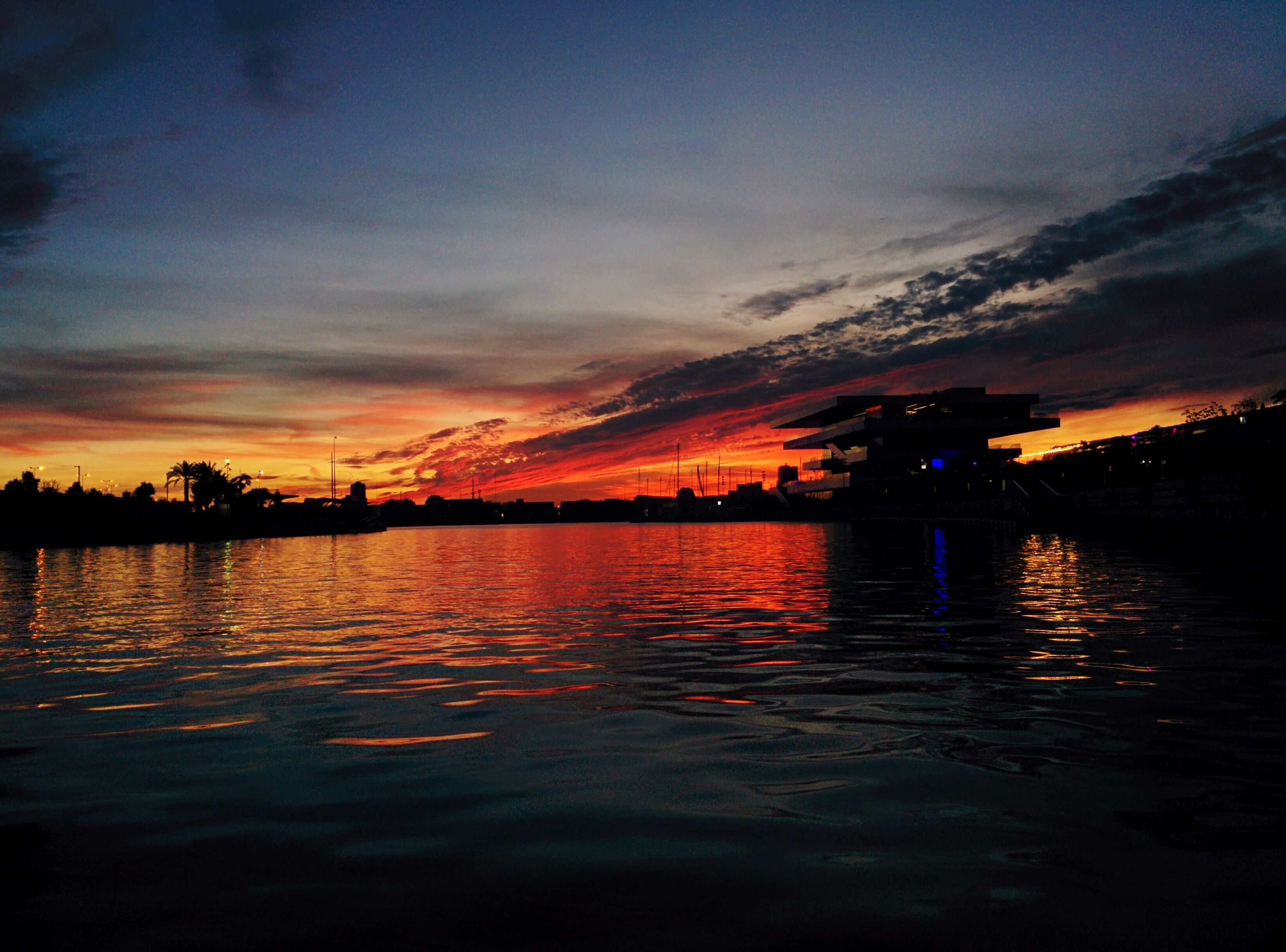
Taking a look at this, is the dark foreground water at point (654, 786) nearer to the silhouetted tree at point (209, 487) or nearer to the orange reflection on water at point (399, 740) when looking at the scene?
the orange reflection on water at point (399, 740)

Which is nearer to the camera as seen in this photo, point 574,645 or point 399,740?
point 399,740

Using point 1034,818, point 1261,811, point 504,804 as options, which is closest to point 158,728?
point 504,804

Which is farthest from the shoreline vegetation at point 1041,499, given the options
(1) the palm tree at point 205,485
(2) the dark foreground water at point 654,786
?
(2) the dark foreground water at point 654,786

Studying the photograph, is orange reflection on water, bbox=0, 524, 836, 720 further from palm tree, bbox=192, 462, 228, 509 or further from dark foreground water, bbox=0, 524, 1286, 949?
palm tree, bbox=192, 462, 228, 509

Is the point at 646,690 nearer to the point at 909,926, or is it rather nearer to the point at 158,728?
the point at 158,728

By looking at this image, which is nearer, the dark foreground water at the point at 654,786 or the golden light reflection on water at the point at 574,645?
the dark foreground water at the point at 654,786

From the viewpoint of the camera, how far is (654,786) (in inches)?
284

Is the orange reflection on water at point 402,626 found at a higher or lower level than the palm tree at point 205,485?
lower

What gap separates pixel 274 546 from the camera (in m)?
83.6

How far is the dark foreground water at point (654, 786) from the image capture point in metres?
4.78

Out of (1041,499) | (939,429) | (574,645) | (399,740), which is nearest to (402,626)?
(574,645)

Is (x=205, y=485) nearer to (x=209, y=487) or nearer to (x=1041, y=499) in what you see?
(x=209, y=487)

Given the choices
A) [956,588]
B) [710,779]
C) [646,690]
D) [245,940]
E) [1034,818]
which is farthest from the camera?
[956,588]

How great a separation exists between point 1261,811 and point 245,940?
676cm
